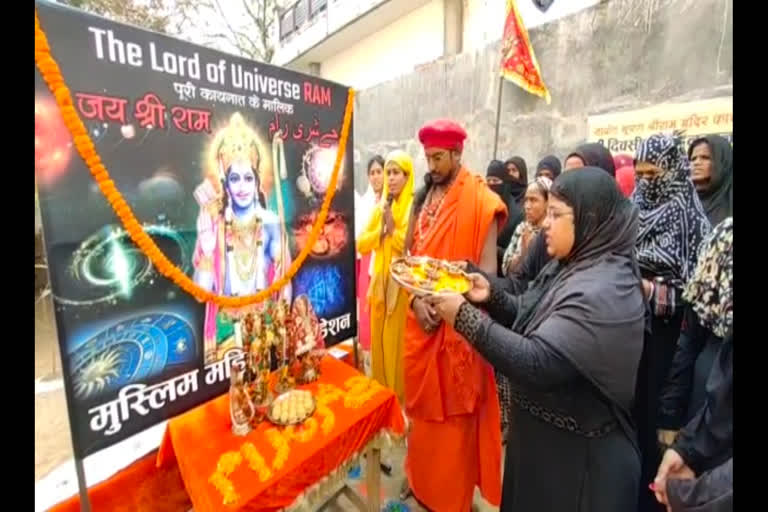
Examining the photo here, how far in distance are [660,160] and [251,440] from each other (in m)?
2.18

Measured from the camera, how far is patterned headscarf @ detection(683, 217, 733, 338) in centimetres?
122

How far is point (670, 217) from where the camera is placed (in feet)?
6.14

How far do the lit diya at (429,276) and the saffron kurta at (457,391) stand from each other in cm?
22

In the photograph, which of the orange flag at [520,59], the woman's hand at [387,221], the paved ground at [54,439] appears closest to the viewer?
the paved ground at [54,439]

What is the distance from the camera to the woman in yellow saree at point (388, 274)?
2359 mm

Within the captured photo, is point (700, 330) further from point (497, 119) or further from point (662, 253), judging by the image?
point (497, 119)

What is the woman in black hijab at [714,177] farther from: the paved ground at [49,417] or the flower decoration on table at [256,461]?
the paved ground at [49,417]

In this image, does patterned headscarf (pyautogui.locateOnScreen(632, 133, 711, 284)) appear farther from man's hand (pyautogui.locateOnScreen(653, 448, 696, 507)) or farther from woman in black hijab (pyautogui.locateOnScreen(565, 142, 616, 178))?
man's hand (pyautogui.locateOnScreen(653, 448, 696, 507))

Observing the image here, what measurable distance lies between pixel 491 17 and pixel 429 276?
6482 mm

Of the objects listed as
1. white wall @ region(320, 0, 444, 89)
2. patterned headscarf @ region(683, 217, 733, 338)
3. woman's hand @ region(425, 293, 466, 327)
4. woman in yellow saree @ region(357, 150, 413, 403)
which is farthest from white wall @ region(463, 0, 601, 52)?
woman's hand @ region(425, 293, 466, 327)

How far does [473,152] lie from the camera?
531cm

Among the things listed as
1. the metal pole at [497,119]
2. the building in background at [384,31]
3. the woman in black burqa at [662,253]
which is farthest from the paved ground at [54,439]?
the building in background at [384,31]
